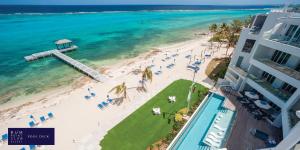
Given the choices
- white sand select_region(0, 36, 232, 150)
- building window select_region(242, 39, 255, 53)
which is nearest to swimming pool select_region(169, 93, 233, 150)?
→ white sand select_region(0, 36, 232, 150)

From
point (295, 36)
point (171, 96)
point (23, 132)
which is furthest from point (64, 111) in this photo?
point (295, 36)

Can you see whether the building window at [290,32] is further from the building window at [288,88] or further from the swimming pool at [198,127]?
the swimming pool at [198,127]

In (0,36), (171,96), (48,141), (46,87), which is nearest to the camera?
(48,141)

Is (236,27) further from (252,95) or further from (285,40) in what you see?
(252,95)

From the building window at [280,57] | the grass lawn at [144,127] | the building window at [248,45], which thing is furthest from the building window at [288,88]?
the grass lawn at [144,127]

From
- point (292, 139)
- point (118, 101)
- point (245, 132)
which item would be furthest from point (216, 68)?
point (292, 139)

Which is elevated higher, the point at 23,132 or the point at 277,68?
the point at 277,68

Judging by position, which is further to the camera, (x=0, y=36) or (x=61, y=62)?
(x=0, y=36)

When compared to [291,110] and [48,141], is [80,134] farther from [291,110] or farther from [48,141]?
[291,110]
